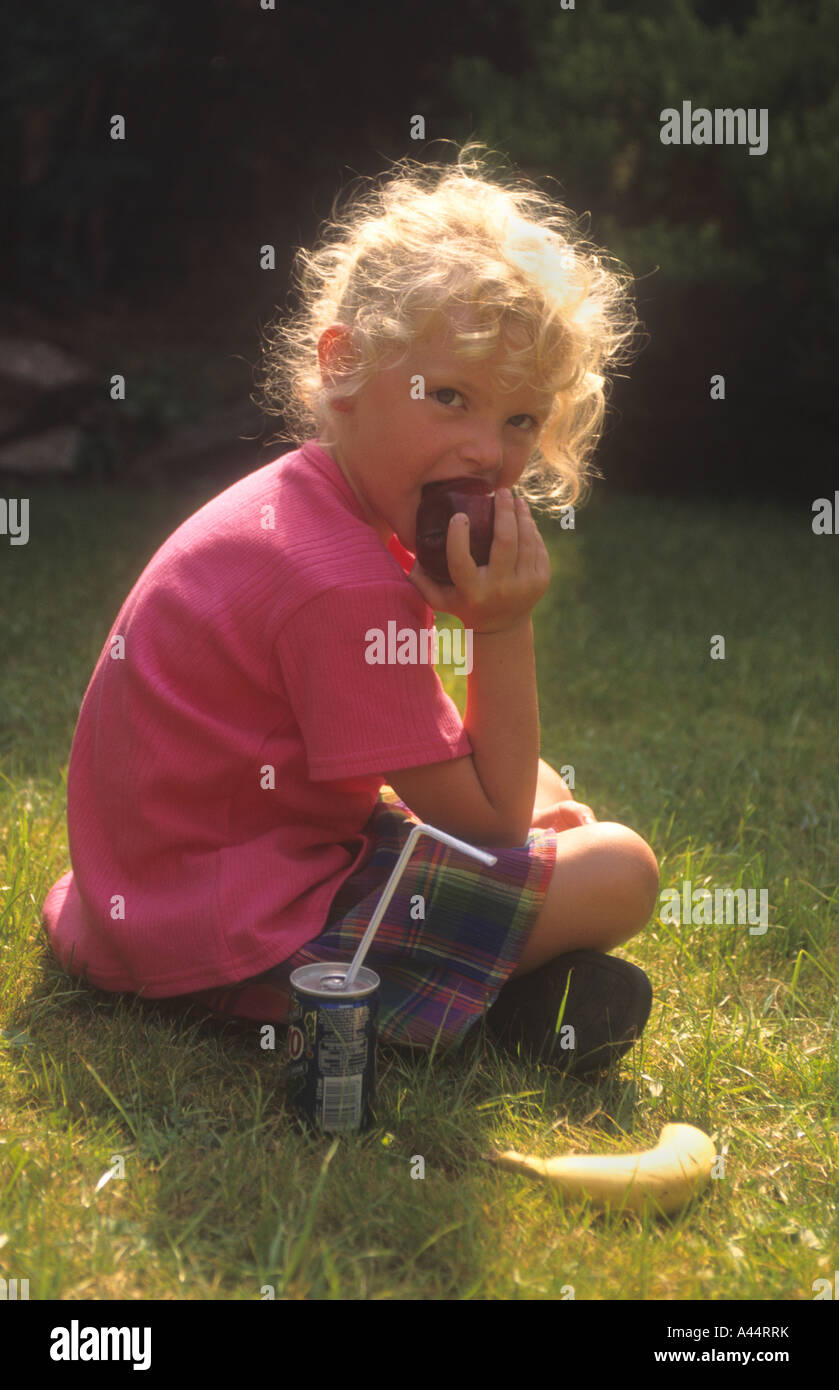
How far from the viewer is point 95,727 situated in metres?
2.06

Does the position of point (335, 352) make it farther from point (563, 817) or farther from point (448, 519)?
point (563, 817)

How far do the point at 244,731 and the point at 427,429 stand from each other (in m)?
0.51

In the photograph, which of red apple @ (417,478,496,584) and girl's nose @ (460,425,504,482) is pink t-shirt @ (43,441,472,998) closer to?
red apple @ (417,478,496,584)

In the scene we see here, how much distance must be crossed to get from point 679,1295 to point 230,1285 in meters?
0.50

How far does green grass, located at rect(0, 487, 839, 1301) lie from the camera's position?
4.98 feet

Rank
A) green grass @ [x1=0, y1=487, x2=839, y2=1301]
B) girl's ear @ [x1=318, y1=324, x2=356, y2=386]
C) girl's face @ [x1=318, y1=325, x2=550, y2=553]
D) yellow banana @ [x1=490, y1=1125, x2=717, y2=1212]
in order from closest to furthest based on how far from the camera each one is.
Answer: green grass @ [x1=0, y1=487, x2=839, y2=1301] → yellow banana @ [x1=490, y1=1125, x2=717, y2=1212] → girl's face @ [x1=318, y1=325, x2=550, y2=553] → girl's ear @ [x1=318, y1=324, x2=356, y2=386]

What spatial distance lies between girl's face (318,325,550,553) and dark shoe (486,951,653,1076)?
0.68 metres

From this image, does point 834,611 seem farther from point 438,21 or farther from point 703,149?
point 438,21

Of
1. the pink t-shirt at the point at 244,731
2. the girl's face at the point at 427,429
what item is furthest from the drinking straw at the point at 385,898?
the girl's face at the point at 427,429

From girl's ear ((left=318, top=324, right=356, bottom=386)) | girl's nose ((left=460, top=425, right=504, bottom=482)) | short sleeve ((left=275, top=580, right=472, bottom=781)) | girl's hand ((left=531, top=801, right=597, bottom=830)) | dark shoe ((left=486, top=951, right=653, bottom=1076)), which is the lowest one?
dark shoe ((left=486, top=951, right=653, bottom=1076))

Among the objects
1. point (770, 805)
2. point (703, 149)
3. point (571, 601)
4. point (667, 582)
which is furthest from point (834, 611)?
point (703, 149)

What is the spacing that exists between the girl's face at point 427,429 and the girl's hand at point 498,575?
10 centimetres

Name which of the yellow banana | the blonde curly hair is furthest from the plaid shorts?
the blonde curly hair

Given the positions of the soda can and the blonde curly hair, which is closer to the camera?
the soda can
